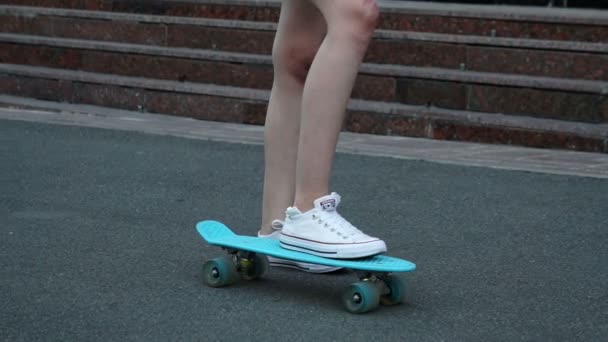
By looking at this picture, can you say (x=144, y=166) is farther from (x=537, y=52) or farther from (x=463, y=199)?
(x=537, y=52)

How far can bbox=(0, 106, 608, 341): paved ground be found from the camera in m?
3.50

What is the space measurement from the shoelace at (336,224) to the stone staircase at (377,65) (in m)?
4.40

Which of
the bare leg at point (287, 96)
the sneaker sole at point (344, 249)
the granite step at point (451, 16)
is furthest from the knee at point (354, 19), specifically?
the granite step at point (451, 16)

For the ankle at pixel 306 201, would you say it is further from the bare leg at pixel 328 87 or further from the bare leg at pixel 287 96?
the bare leg at pixel 287 96

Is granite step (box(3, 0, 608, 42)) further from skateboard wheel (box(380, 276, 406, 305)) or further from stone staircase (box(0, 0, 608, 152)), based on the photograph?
skateboard wheel (box(380, 276, 406, 305))

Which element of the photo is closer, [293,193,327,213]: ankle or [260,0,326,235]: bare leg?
[293,193,327,213]: ankle

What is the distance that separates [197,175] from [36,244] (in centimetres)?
199

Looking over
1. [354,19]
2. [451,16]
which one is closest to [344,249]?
[354,19]

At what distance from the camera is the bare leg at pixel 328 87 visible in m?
3.73

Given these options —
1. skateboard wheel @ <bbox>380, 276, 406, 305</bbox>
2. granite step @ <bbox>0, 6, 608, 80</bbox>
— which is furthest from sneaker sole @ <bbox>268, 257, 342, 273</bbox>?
granite step @ <bbox>0, 6, 608, 80</bbox>

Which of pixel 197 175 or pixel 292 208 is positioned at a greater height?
pixel 292 208

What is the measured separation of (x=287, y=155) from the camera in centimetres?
421

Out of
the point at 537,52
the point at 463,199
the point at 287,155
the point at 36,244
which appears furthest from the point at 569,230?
the point at 537,52

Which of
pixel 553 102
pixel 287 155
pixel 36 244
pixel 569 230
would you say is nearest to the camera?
pixel 287 155
